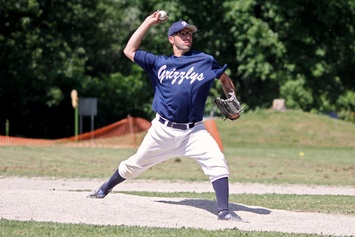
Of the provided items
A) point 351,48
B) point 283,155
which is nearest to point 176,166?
point 283,155

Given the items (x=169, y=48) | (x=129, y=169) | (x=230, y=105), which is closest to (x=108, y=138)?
(x=169, y=48)

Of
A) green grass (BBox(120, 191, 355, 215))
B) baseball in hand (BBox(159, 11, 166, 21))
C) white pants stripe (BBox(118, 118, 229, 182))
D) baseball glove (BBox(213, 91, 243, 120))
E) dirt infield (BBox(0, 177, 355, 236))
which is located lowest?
green grass (BBox(120, 191, 355, 215))

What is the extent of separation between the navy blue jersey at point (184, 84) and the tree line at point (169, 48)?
26.2 meters

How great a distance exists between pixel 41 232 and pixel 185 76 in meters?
2.61

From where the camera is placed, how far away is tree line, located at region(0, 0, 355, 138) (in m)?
37.9

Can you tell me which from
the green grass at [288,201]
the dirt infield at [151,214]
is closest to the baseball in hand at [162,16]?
the dirt infield at [151,214]

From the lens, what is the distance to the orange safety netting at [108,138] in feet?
101

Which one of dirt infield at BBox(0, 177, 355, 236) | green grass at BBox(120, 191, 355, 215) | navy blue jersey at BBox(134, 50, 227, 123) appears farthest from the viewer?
green grass at BBox(120, 191, 355, 215)

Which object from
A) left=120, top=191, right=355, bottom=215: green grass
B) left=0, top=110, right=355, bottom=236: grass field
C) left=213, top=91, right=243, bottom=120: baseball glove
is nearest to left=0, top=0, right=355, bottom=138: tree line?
left=0, top=110, right=355, bottom=236: grass field

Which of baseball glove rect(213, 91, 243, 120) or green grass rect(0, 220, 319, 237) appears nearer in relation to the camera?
green grass rect(0, 220, 319, 237)

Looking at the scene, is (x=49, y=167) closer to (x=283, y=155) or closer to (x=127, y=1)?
(x=283, y=155)

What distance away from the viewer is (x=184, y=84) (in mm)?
10477

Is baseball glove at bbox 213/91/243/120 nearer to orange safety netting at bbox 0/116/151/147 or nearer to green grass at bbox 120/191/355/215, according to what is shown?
green grass at bbox 120/191/355/215

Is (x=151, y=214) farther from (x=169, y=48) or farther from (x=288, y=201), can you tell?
(x=169, y=48)
